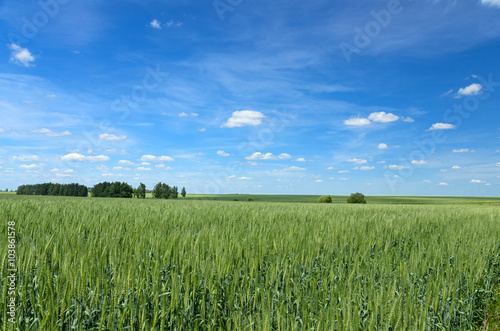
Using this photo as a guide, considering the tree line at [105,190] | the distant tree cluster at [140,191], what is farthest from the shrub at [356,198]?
the distant tree cluster at [140,191]

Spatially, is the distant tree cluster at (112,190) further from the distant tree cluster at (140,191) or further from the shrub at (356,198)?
the shrub at (356,198)

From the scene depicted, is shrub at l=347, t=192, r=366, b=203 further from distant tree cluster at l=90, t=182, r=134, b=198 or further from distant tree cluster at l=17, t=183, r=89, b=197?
distant tree cluster at l=17, t=183, r=89, b=197

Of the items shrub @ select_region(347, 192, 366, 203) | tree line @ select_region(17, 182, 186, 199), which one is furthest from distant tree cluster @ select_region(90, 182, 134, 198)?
shrub @ select_region(347, 192, 366, 203)

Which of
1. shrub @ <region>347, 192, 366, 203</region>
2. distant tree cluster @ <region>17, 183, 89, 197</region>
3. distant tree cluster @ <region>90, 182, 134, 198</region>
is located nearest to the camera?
shrub @ <region>347, 192, 366, 203</region>

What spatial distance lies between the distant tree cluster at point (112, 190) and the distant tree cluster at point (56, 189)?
252 centimetres

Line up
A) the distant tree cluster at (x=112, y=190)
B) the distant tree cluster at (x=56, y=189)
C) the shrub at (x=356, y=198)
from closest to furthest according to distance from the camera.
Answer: the shrub at (x=356, y=198) < the distant tree cluster at (x=112, y=190) < the distant tree cluster at (x=56, y=189)

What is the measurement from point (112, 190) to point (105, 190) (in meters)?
2.18

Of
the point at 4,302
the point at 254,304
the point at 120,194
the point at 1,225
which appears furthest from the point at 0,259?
the point at 120,194

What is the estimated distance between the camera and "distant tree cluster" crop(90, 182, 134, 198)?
60.1 meters

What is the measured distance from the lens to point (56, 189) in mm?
65562

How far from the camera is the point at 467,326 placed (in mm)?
2639

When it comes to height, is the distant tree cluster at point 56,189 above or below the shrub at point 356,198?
above

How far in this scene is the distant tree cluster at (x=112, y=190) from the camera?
2366 inches

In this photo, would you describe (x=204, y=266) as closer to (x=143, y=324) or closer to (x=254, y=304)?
(x=254, y=304)
